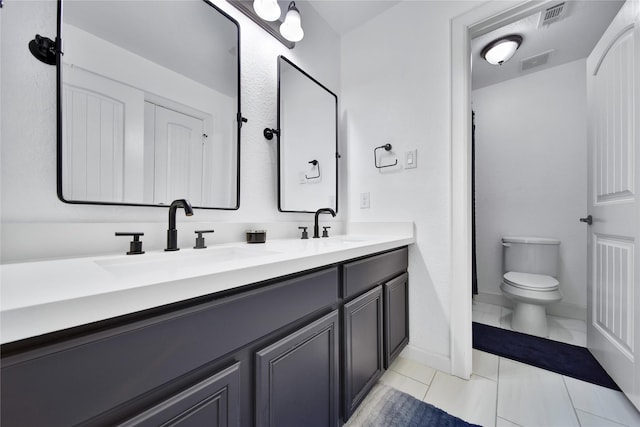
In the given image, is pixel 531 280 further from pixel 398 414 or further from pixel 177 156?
pixel 177 156

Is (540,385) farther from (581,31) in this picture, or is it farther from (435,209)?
(581,31)

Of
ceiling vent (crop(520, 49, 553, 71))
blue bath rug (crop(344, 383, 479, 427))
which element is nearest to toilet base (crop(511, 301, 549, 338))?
blue bath rug (crop(344, 383, 479, 427))

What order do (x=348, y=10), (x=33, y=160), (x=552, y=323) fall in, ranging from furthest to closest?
(x=552, y=323)
(x=348, y=10)
(x=33, y=160)

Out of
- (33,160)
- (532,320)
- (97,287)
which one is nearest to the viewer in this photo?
(97,287)

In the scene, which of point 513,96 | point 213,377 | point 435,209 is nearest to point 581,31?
point 513,96

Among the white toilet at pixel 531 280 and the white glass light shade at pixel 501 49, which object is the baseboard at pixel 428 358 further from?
the white glass light shade at pixel 501 49

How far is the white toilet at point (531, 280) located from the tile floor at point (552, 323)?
9 centimetres

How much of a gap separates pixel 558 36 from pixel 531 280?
1927mm

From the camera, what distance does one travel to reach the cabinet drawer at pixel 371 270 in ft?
3.11

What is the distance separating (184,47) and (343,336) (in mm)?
1379

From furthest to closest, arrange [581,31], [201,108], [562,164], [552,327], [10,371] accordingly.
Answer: [562,164] < [552,327] < [581,31] < [201,108] < [10,371]

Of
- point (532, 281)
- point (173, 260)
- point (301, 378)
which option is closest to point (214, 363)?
point (301, 378)

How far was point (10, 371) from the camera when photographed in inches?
11.5

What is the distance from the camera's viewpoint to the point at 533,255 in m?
2.12
